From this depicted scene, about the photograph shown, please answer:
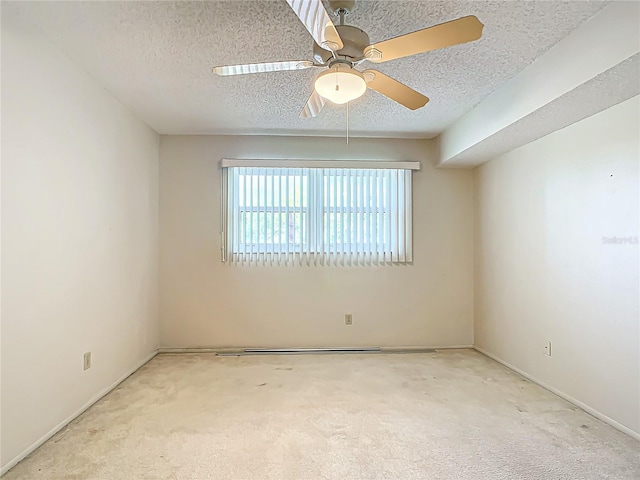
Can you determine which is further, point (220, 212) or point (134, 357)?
point (220, 212)

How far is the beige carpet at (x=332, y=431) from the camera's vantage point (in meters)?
1.91

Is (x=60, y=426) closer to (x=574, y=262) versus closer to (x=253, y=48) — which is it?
(x=253, y=48)

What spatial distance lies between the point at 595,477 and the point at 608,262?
50.6 inches

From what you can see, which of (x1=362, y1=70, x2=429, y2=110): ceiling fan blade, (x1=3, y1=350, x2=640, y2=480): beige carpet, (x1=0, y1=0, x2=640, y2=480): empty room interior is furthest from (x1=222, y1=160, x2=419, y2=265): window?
(x1=362, y1=70, x2=429, y2=110): ceiling fan blade

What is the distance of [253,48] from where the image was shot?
227 centimetres

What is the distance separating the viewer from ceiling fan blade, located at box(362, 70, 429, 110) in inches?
77.2

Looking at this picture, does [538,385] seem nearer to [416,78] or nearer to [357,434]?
[357,434]

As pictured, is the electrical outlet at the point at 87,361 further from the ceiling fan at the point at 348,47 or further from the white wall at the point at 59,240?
the ceiling fan at the point at 348,47

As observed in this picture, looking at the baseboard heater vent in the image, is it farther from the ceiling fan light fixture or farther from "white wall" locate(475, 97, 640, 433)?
the ceiling fan light fixture

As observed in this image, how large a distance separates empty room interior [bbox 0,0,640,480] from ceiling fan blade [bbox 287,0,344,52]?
0.04ft

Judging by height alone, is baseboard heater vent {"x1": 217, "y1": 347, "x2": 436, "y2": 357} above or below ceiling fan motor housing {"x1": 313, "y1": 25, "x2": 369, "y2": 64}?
below

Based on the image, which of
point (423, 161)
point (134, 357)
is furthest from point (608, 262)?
point (134, 357)

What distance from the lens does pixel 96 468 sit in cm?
191

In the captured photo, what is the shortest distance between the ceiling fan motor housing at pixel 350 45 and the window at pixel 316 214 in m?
2.28
